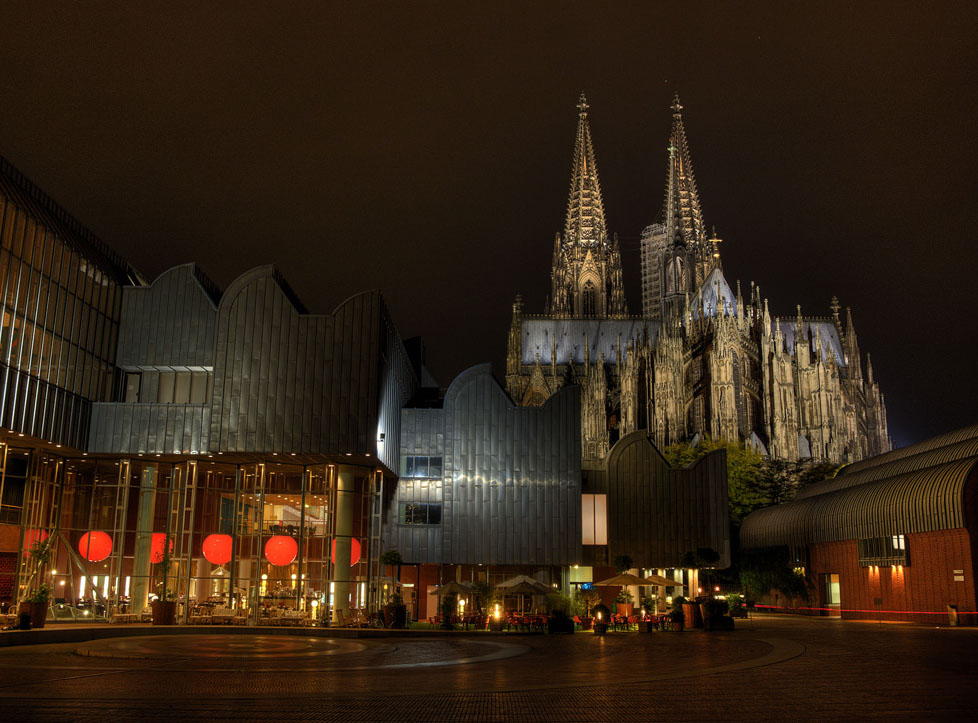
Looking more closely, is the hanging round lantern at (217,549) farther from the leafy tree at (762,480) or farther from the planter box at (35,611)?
the leafy tree at (762,480)

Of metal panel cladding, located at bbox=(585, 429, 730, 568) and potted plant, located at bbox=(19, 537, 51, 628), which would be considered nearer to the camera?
potted plant, located at bbox=(19, 537, 51, 628)

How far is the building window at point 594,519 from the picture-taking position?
43344mm

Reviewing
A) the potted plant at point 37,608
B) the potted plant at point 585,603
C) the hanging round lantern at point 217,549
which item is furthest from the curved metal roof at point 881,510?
the potted plant at point 37,608

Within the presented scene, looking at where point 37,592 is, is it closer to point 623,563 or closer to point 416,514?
point 416,514

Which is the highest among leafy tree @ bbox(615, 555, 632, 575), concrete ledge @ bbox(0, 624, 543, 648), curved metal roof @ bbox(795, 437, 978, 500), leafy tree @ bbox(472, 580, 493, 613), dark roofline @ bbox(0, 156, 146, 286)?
dark roofline @ bbox(0, 156, 146, 286)

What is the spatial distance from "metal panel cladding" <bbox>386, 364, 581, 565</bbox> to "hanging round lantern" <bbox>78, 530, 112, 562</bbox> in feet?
38.7

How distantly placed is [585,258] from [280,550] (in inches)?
4006

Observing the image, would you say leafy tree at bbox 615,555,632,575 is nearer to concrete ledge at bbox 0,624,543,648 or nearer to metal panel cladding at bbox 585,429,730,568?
metal panel cladding at bbox 585,429,730,568

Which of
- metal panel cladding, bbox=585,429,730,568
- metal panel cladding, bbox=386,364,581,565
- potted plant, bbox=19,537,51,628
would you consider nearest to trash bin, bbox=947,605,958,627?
metal panel cladding, bbox=585,429,730,568

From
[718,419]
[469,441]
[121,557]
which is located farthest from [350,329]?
[718,419]

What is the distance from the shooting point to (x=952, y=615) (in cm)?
3347

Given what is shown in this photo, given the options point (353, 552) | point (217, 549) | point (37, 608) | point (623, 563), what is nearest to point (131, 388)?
point (217, 549)

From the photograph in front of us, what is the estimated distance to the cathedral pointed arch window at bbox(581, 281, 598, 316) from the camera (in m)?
129

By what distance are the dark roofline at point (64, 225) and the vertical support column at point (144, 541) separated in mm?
8133
